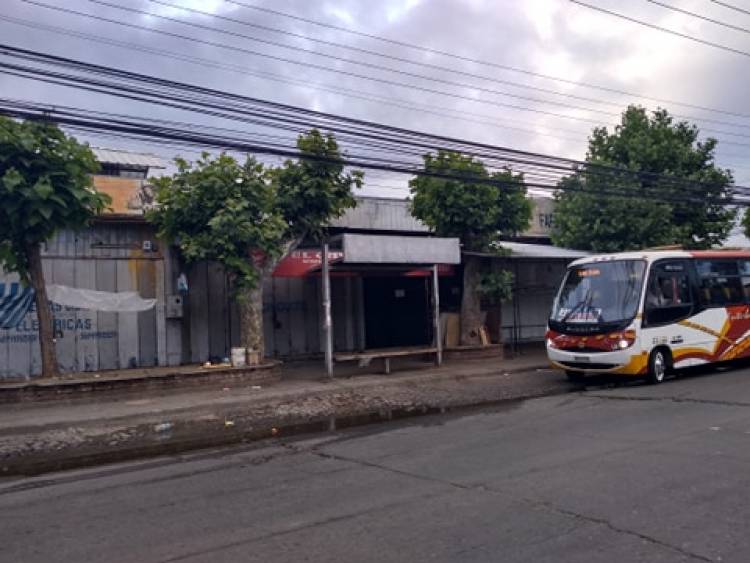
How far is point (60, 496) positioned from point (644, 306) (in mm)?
Answer: 11392

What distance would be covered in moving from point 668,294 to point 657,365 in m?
1.54

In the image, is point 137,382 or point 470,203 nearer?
point 137,382

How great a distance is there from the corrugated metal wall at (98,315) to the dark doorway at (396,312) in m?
6.32

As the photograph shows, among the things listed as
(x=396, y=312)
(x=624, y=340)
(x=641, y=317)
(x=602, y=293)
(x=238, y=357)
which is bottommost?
(x=238, y=357)

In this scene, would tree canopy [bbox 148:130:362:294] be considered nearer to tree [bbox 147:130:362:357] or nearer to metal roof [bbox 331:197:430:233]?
tree [bbox 147:130:362:357]

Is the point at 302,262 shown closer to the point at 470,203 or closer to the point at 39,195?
the point at 470,203

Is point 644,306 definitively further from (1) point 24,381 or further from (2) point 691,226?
(1) point 24,381

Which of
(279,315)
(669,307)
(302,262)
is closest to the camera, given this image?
(669,307)

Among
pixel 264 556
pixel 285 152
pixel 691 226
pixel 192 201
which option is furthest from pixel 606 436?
pixel 691 226

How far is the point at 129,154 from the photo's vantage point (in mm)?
22609

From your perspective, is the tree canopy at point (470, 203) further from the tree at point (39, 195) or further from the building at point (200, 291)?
the tree at point (39, 195)

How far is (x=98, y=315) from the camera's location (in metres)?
16.1

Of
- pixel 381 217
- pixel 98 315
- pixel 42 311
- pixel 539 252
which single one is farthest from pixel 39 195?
pixel 539 252

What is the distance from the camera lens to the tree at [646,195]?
21969 millimetres
